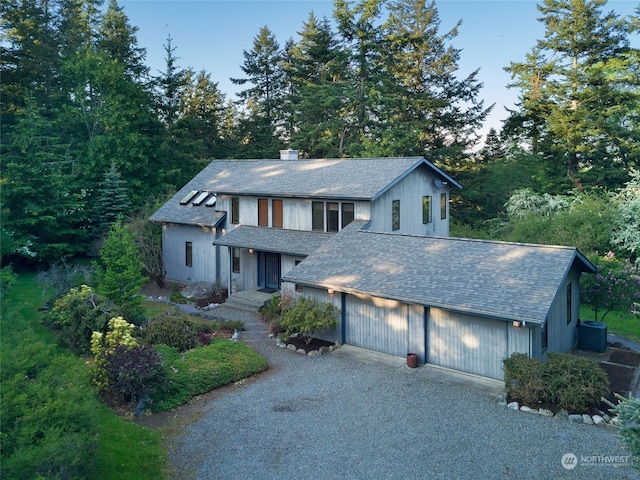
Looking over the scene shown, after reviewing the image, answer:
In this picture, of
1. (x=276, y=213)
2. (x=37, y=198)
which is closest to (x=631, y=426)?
(x=276, y=213)

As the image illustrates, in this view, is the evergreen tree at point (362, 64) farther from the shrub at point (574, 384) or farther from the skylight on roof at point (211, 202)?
the shrub at point (574, 384)

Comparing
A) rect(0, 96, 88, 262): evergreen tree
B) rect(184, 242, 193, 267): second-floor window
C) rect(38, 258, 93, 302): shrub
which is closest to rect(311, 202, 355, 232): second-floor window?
rect(184, 242, 193, 267): second-floor window

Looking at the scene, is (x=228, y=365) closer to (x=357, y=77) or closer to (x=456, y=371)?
(x=456, y=371)

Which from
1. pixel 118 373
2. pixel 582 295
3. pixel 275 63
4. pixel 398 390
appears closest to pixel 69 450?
pixel 118 373

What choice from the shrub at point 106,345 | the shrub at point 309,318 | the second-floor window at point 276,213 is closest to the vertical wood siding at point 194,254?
the second-floor window at point 276,213

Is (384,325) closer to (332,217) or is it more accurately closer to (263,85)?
(332,217)

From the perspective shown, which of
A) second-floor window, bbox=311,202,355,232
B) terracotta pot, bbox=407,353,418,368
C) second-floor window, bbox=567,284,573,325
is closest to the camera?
terracotta pot, bbox=407,353,418,368

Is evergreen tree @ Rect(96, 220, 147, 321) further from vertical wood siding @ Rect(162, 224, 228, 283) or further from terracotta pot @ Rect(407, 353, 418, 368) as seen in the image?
terracotta pot @ Rect(407, 353, 418, 368)
